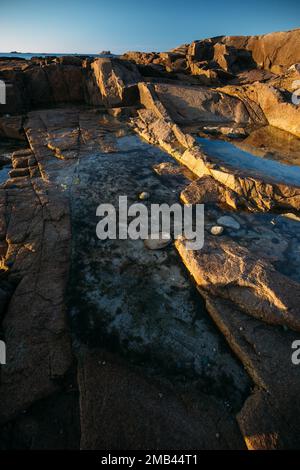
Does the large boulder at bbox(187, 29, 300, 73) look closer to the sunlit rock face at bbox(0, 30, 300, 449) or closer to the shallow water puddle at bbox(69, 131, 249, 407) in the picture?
the sunlit rock face at bbox(0, 30, 300, 449)

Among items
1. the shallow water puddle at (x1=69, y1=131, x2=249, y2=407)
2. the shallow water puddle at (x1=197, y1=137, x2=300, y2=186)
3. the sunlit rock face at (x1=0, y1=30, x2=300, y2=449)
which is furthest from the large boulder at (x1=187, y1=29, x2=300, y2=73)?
the shallow water puddle at (x1=69, y1=131, x2=249, y2=407)

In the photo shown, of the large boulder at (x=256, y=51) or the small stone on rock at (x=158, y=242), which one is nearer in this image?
the small stone on rock at (x=158, y=242)

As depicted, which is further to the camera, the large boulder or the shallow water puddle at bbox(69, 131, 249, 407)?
the large boulder

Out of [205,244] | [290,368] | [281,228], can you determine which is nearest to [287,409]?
[290,368]

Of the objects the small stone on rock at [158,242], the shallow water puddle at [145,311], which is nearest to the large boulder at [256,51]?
the small stone on rock at [158,242]

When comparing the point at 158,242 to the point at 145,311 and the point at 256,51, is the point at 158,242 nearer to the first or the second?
the point at 145,311

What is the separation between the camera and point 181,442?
1841mm

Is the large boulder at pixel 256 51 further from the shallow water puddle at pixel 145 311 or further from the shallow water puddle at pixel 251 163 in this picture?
the shallow water puddle at pixel 145 311

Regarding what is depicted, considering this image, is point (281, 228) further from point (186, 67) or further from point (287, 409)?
point (186, 67)

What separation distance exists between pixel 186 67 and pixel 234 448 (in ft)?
57.4

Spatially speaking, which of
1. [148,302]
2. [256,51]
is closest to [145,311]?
[148,302]

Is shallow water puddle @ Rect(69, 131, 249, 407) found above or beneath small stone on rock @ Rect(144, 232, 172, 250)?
beneath

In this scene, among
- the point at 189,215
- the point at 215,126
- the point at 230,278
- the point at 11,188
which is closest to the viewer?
the point at 230,278

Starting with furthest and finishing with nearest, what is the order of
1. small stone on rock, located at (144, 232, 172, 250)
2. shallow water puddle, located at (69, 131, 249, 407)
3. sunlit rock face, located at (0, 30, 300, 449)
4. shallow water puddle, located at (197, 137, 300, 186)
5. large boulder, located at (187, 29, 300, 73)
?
1. large boulder, located at (187, 29, 300, 73)
2. shallow water puddle, located at (197, 137, 300, 186)
3. small stone on rock, located at (144, 232, 172, 250)
4. shallow water puddle, located at (69, 131, 249, 407)
5. sunlit rock face, located at (0, 30, 300, 449)
